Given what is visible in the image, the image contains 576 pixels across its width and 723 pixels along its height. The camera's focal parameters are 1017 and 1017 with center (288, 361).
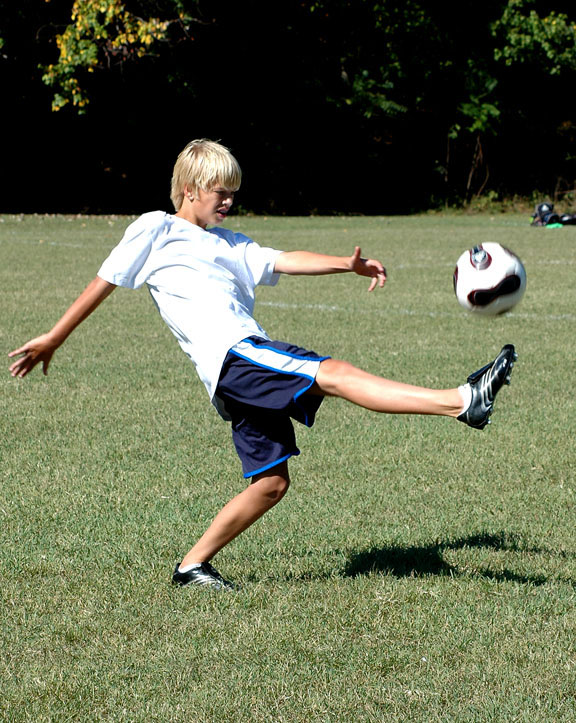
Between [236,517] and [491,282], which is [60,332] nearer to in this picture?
[236,517]

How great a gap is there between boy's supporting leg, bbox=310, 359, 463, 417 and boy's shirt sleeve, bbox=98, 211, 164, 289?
817 millimetres

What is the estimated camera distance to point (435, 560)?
4246mm

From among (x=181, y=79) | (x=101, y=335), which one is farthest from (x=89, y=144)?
(x=101, y=335)

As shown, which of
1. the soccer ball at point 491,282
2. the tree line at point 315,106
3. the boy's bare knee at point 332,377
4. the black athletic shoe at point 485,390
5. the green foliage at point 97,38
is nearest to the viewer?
the black athletic shoe at point 485,390

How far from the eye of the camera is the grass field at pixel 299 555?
3111mm

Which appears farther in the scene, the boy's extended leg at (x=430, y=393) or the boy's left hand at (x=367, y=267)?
the boy's left hand at (x=367, y=267)

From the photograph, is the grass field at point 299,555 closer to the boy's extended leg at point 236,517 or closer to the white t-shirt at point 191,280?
the boy's extended leg at point 236,517

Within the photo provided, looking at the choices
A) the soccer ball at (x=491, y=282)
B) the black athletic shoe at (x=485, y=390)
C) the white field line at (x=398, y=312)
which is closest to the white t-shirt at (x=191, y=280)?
the black athletic shoe at (x=485, y=390)

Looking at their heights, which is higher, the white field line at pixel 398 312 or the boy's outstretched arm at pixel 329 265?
the boy's outstretched arm at pixel 329 265

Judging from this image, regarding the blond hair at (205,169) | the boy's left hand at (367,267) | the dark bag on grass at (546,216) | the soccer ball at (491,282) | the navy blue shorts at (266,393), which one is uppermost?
the blond hair at (205,169)

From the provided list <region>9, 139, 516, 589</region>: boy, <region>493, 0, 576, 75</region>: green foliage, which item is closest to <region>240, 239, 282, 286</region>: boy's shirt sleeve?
<region>9, 139, 516, 589</region>: boy

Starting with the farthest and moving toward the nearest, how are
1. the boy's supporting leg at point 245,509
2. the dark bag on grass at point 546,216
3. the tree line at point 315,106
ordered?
the tree line at point 315,106 → the dark bag on grass at point 546,216 → the boy's supporting leg at point 245,509

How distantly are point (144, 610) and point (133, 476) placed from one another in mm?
1801

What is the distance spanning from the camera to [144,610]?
3727 mm
